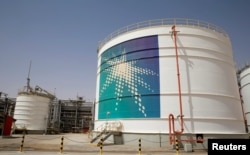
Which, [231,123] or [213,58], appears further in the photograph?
[213,58]

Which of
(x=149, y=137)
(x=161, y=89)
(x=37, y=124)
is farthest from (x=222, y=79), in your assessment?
(x=37, y=124)

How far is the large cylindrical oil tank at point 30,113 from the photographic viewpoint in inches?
1415

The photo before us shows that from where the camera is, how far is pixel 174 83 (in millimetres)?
17844

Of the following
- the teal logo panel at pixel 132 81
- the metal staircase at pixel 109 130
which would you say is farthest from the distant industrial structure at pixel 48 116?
the teal logo panel at pixel 132 81

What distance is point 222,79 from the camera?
18.7 meters

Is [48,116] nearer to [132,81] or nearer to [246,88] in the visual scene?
[132,81]

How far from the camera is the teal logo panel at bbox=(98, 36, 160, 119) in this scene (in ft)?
59.9

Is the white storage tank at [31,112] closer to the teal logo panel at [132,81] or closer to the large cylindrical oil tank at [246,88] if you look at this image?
the teal logo panel at [132,81]

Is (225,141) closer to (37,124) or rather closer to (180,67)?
(180,67)

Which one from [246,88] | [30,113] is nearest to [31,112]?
[30,113]

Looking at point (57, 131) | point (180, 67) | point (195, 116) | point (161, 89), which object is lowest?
point (57, 131)

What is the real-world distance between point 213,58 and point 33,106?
32.5m

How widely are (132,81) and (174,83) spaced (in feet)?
13.7

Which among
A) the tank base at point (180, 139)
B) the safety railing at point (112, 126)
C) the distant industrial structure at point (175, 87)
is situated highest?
the distant industrial structure at point (175, 87)
